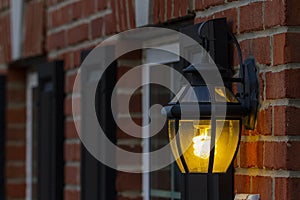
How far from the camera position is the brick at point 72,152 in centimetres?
418

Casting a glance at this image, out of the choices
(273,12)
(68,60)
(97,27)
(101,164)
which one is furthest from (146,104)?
(273,12)

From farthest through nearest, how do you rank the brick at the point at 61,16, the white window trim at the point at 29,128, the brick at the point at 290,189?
the white window trim at the point at 29,128 < the brick at the point at 61,16 < the brick at the point at 290,189

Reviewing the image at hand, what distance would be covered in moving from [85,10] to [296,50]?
59.4 inches

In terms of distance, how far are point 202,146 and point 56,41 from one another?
1.78 metres

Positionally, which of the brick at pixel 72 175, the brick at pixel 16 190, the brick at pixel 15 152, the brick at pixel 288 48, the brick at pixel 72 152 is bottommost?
the brick at pixel 16 190

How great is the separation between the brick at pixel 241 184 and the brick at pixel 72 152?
1.27 m

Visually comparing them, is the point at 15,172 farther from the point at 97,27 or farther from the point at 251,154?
the point at 251,154

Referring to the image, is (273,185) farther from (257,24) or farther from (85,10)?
(85,10)

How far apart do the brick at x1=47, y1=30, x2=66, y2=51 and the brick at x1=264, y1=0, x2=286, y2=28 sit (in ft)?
5.43

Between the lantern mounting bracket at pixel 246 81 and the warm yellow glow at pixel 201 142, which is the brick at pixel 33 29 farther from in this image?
the warm yellow glow at pixel 201 142

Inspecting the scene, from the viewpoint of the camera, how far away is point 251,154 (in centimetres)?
295

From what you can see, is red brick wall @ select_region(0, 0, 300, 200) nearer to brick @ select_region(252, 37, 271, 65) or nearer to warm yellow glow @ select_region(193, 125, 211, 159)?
brick @ select_region(252, 37, 271, 65)

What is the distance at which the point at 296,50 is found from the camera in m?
2.79

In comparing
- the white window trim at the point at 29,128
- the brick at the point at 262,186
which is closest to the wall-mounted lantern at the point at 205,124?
the brick at the point at 262,186
